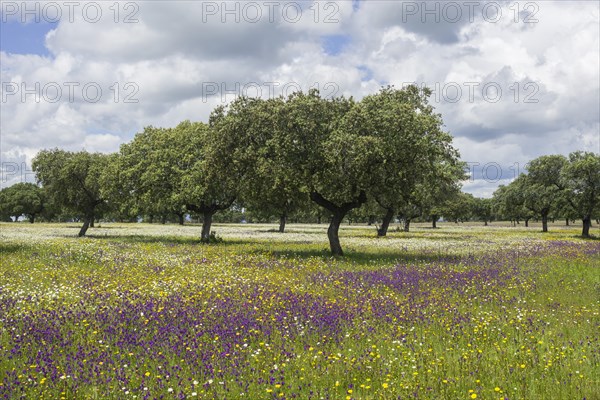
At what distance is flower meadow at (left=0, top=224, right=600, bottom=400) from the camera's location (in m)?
7.24

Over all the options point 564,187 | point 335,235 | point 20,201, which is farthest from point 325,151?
point 20,201

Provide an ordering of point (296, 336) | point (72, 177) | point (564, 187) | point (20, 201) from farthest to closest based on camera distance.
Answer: point (20, 201) → point (564, 187) → point (72, 177) → point (296, 336)

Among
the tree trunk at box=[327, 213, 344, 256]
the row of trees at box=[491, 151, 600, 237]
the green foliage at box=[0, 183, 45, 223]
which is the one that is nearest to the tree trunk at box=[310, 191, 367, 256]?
the tree trunk at box=[327, 213, 344, 256]

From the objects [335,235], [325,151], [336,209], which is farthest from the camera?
[335,235]

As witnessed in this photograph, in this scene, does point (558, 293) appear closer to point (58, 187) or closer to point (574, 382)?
point (574, 382)

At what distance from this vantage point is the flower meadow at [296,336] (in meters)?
7.24

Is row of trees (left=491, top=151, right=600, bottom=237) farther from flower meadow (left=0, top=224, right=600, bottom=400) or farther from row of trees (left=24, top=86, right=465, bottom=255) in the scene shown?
flower meadow (left=0, top=224, right=600, bottom=400)

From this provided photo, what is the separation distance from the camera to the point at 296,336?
31.7 ft

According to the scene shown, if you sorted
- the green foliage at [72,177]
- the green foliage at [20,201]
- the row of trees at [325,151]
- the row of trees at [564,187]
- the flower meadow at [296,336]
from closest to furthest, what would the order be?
the flower meadow at [296,336] < the row of trees at [325,151] < the green foliage at [72,177] < the row of trees at [564,187] < the green foliage at [20,201]

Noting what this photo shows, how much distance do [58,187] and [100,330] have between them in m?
47.9

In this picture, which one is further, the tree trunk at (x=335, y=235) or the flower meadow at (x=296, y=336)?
the tree trunk at (x=335, y=235)

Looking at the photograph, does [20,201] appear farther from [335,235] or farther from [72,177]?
[335,235]

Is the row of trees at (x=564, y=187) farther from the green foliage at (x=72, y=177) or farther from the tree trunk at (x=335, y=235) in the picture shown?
the green foliage at (x=72, y=177)

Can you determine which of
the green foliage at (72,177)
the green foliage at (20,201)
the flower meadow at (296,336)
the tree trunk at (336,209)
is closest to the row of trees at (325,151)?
the tree trunk at (336,209)
